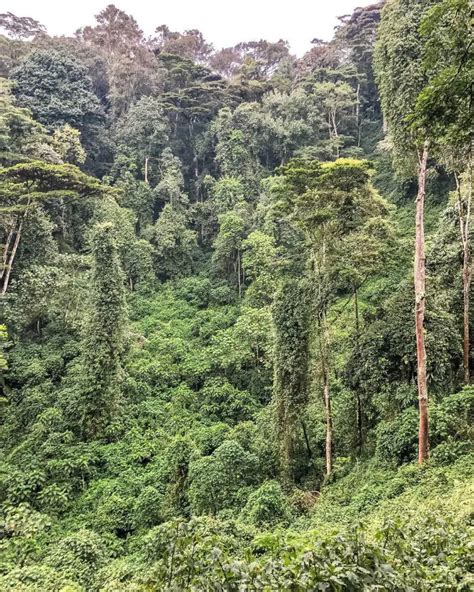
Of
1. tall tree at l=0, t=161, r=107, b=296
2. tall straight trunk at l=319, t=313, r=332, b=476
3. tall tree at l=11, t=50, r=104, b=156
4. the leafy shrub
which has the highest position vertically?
tall tree at l=11, t=50, r=104, b=156

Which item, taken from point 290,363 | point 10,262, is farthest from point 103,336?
point 290,363

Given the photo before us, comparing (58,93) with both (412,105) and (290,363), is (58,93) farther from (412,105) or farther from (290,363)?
(290,363)

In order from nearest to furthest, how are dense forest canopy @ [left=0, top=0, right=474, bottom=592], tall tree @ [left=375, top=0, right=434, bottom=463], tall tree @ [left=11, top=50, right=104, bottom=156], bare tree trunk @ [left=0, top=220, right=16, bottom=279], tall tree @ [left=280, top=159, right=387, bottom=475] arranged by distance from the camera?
dense forest canopy @ [left=0, top=0, right=474, bottom=592] < tall tree @ [left=375, top=0, right=434, bottom=463] < tall tree @ [left=280, top=159, right=387, bottom=475] < bare tree trunk @ [left=0, top=220, right=16, bottom=279] < tall tree @ [left=11, top=50, right=104, bottom=156]

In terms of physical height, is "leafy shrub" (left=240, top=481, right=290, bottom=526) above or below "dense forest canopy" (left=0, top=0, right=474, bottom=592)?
below

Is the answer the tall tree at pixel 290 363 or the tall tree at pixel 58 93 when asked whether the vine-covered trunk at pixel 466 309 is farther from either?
the tall tree at pixel 58 93

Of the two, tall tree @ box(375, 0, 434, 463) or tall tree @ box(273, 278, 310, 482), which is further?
tall tree @ box(273, 278, 310, 482)

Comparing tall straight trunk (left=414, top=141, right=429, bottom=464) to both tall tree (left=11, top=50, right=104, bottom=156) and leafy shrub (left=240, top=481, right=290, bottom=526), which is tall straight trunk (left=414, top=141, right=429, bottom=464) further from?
tall tree (left=11, top=50, right=104, bottom=156)

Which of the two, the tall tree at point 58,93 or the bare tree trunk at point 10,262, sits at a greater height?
the tall tree at point 58,93

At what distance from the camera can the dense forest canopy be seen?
521cm

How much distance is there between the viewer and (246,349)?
17.6 m

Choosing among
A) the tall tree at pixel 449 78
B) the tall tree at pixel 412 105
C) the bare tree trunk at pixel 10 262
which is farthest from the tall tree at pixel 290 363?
the bare tree trunk at pixel 10 262

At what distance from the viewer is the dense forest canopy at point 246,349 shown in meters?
5.21

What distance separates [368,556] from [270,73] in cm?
4269

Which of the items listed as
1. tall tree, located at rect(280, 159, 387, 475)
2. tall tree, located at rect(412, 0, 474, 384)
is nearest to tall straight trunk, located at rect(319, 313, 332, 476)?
tall tree, located at rect(280, 159, 387, 475)
